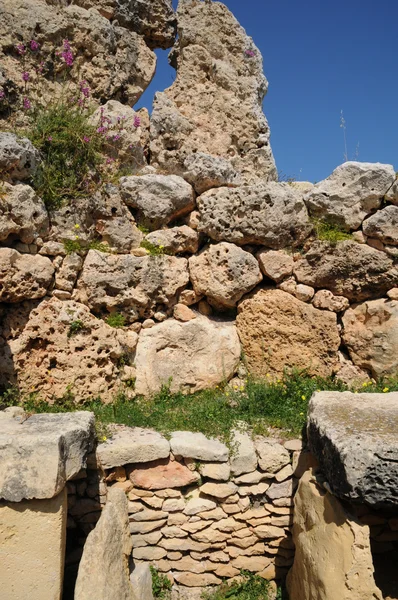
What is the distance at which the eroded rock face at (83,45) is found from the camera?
17.0ft

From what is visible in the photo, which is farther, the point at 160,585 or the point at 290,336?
the point at 290,336

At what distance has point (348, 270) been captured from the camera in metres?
5.05

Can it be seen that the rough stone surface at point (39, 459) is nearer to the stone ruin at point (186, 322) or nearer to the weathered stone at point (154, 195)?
the stone ruin at point (186, 322)

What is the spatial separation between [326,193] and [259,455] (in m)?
3.02

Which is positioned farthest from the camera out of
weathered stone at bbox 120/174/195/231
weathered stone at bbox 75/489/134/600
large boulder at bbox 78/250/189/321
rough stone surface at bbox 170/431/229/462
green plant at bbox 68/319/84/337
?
weathered stone at bbox 120/174/195/231

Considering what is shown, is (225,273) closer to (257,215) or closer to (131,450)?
(257,215)

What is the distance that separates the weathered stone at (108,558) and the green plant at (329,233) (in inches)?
136

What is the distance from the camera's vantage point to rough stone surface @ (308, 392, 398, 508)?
9.62ft

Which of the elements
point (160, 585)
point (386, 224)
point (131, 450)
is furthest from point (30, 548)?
point (386, 224)

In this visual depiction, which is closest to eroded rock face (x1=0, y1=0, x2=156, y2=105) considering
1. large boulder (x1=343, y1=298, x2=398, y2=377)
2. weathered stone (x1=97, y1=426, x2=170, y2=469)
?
large boulder (x1=343, y1=298, x2=398, y2=377)

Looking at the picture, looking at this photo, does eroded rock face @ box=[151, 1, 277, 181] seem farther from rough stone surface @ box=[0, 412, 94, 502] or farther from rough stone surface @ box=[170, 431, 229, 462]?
rough stone surface @ box=[0, 412, 94, 502]

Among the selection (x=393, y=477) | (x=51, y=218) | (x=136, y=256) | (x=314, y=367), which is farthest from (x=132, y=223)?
(x=393, y=477)

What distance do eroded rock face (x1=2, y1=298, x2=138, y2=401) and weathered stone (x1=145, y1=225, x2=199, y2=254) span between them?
1.14 m

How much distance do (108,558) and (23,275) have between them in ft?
8.79
